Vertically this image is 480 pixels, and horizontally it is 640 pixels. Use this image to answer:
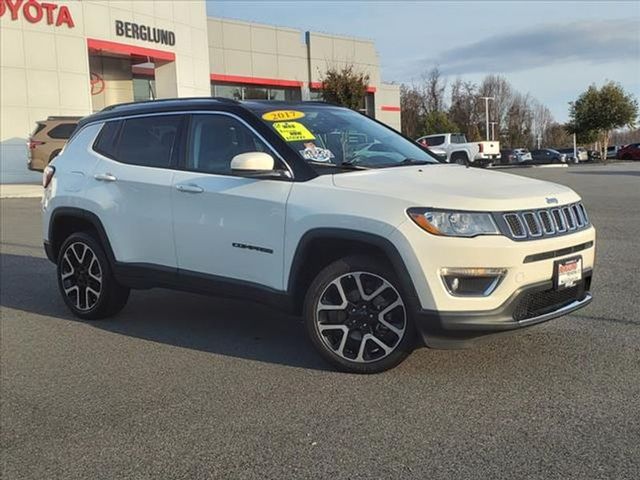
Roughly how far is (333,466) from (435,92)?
3017 inches

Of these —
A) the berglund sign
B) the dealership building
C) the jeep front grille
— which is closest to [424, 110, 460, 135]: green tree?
the dealership building

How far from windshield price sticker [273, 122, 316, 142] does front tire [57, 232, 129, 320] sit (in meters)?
2.11

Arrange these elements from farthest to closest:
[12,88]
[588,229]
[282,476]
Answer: [12,88]
[588,229]
[282,476]

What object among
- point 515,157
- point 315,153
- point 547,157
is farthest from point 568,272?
point 547,157

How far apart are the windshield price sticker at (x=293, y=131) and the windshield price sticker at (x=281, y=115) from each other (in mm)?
65

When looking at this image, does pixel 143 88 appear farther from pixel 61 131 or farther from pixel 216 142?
pixel 216 142

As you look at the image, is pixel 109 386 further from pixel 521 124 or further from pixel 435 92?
pixel 521 124

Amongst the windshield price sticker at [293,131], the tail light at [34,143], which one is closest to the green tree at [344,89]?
the tail light at [34,143]

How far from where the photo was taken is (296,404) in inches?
154

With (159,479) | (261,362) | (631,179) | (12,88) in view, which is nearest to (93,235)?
(261,362)

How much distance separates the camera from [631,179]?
67.3 ft

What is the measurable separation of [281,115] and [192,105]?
2.49 feet

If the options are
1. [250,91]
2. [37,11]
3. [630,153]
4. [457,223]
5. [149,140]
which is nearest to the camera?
[457,223]

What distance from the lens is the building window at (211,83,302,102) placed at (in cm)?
3841
